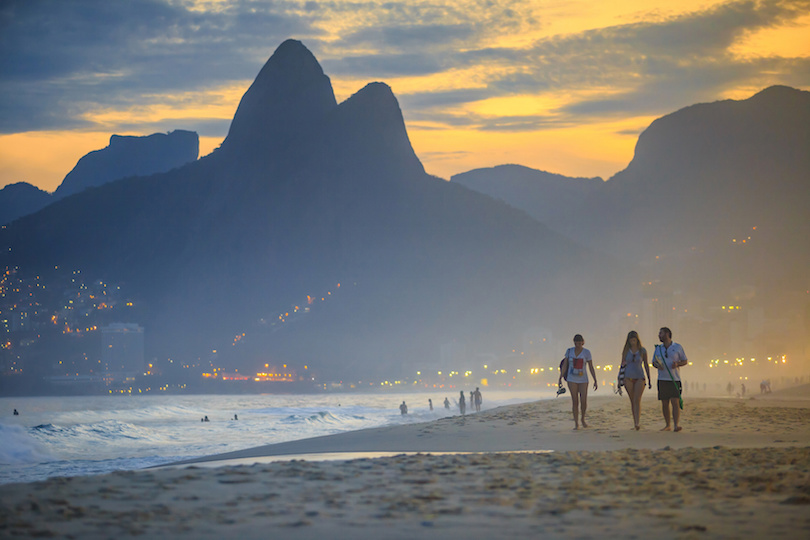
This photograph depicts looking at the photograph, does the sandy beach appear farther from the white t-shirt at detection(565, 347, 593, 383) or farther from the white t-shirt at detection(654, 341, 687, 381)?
the white t-shirt at detection(565, 347, 593, 383)

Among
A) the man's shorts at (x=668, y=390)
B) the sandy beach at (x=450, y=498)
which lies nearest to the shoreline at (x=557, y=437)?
the man's shorts at (x=668, y=390)

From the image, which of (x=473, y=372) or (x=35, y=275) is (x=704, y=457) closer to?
(x=473, y=372)

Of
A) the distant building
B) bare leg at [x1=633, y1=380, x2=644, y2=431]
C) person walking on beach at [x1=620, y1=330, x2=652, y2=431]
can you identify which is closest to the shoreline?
bare leg at [x1=633, y1=380, x2=644, y2=431]

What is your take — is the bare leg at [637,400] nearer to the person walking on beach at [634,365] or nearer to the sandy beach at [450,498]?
the person walking on beach at [634,365]

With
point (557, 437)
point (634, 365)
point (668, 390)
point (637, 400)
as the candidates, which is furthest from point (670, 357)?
point (557, 437)

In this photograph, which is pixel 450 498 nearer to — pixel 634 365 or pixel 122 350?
pixel 634 365
